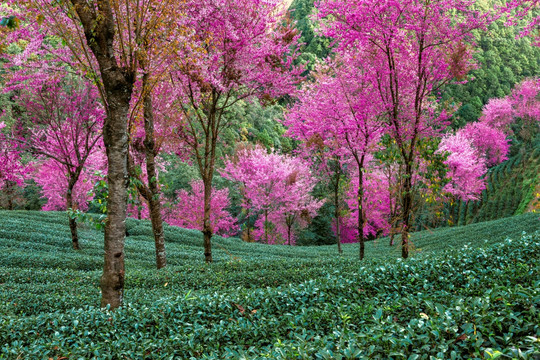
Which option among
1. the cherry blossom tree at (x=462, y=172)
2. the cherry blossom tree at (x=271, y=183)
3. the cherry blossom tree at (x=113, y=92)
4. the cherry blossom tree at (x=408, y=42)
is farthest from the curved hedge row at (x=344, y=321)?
the cherry blossom tree at (x=462, y=172)

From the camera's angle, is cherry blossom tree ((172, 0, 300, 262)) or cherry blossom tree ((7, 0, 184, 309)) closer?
cherry blossom tree ((7, 0, 184, 309))

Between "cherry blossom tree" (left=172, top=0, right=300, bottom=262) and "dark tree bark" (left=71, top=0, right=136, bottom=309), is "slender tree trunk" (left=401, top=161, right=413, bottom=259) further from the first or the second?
"dark tree bark" (left=71, top=0, right=136, bottom=309)

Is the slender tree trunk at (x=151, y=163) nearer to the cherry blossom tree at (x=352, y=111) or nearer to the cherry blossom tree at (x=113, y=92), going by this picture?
the cherry blossom tree at (x=113, y=92)

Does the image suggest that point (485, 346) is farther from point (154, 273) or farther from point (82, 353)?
point (154, 273)

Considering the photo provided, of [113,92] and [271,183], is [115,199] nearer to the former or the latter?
[113,92]

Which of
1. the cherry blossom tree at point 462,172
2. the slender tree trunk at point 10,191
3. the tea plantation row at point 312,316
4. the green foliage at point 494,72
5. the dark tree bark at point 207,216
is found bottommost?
the tea plantation row at point 312,316

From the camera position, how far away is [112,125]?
A: 4195 millimetres

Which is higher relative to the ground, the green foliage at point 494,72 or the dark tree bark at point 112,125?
the green foliage at point 494,72

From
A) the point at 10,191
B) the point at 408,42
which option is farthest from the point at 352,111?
the point at 10,191

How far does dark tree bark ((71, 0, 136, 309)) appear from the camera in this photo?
13.0ft

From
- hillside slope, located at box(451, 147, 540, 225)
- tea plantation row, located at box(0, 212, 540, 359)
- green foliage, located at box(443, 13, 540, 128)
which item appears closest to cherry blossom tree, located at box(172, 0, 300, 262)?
tea plantation row, located at box(0, 212, 540, 359)

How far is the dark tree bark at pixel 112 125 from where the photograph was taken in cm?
398

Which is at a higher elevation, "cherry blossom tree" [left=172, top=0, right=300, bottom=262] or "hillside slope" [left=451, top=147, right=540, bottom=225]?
"cherry blossom tree" [left=172, top=0, right=300, bottom=262]

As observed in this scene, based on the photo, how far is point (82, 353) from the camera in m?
2.97
